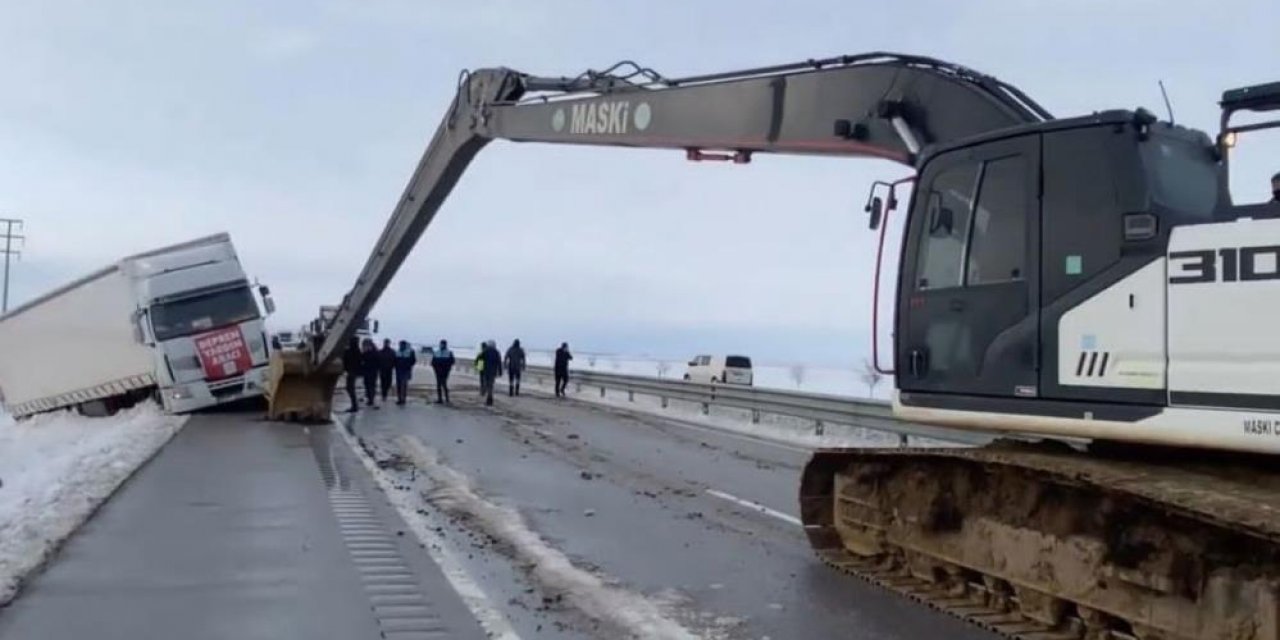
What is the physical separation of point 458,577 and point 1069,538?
13.5 feet

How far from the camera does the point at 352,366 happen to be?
27.7 metres

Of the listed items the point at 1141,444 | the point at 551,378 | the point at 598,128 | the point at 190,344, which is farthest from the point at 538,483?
the point at 551,378

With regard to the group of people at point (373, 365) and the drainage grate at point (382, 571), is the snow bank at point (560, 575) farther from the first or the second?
the group of people at point (373, 365)

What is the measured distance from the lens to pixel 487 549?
9.92 metres

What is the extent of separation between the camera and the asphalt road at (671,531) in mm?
7676

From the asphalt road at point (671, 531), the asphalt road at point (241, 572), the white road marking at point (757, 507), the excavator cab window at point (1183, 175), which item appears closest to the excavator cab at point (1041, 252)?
the excavator cab window at point (1183, 175)

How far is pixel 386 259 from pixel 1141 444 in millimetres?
17433

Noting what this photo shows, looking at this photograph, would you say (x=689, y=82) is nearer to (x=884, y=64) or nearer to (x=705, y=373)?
(x=884, y=64)

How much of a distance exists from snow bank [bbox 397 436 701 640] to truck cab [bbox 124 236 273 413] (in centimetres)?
1333

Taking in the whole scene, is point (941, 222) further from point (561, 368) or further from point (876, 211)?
point (561, 368)

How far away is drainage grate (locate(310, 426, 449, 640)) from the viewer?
738cm

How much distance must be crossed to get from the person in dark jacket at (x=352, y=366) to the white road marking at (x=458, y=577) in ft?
44.8

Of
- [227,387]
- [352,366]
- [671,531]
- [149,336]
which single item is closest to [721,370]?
[352,366]

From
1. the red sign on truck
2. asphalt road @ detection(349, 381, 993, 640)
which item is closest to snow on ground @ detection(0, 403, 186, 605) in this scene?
the red sign on truck
